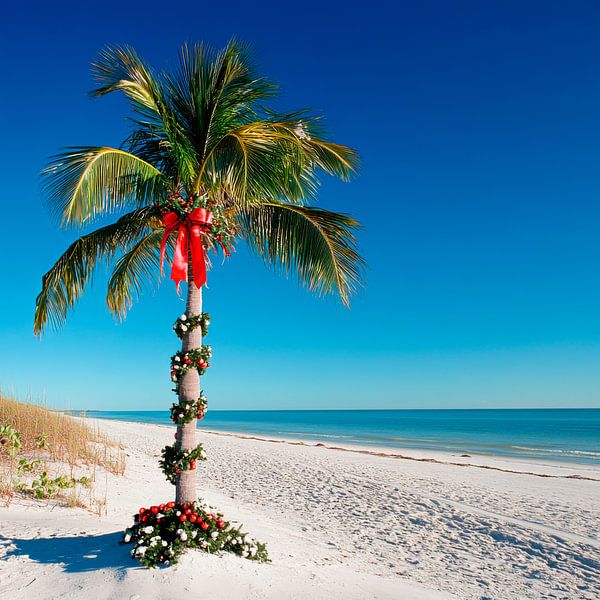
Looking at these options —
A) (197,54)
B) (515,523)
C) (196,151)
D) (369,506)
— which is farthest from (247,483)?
(197,54)

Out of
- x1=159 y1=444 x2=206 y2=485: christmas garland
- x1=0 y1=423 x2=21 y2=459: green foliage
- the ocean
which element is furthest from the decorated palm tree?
the ocean

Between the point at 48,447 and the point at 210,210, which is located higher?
the point at 210,210

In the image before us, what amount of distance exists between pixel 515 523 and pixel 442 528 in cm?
144

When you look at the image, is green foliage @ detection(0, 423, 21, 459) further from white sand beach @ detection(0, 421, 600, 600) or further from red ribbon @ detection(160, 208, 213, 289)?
red ribbon @ detection(160, 208, 213, 289)

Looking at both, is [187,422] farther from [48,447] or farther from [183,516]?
[48,447]

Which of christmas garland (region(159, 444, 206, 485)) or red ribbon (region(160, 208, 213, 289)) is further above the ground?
red ribbon (region(160, 208, 213, 289))

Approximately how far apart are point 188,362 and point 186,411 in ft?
1.57

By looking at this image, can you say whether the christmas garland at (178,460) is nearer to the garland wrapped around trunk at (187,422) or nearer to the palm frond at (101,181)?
the garland wrapped around trunk at (187,422)

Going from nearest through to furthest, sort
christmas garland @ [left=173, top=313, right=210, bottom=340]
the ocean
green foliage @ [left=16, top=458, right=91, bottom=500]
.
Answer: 1. christmas garland @ [left=173, top=313, right=210, bottom=340]
2. green foliage @ [left=16, top=458, right=91, bottom=500]
3. the ocean

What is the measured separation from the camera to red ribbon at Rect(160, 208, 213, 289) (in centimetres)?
521

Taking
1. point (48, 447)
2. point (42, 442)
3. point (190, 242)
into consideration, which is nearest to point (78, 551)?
point (190, 242)

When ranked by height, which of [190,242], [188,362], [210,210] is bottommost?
[188,362]

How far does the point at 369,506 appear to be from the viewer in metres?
9.53

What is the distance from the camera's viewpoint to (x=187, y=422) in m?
4.96
